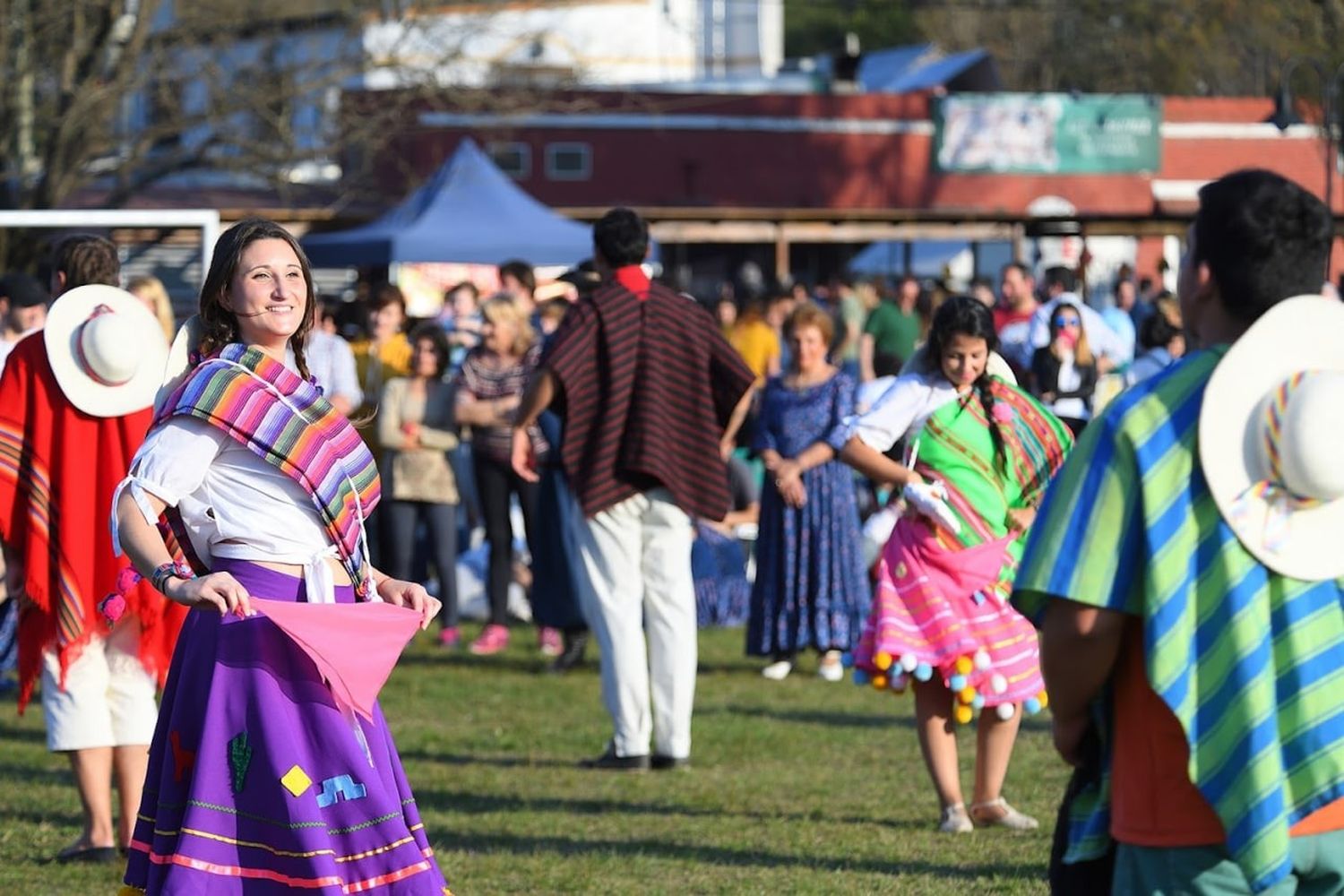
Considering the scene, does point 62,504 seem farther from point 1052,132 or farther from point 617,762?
point 1052,132

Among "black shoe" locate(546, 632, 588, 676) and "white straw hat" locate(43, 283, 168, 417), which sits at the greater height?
"white straw hat" locate(43, 283, 168, 417)

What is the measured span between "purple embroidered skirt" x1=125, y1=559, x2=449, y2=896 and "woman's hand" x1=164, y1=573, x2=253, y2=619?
0.33ft

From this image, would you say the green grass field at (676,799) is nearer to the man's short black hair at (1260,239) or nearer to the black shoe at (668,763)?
the black shoe at (668,763)

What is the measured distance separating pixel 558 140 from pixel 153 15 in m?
Answer: 18.3

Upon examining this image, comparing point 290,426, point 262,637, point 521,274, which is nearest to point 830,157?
point 521,274

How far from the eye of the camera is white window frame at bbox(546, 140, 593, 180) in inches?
1535

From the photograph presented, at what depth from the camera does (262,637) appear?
4.12 metres

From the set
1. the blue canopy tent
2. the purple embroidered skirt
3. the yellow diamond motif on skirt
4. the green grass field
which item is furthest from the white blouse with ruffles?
the blue canopy tent

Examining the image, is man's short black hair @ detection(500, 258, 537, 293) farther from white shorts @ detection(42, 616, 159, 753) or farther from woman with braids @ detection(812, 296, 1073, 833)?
white shorts @ detection(42, 616, 159, 753)

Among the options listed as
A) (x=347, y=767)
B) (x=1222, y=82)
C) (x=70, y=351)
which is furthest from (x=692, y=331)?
(x=1222, y=82)

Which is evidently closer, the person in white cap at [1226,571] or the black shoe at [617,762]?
the person in white cap at [1226,571]

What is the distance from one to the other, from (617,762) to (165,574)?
13.7ft

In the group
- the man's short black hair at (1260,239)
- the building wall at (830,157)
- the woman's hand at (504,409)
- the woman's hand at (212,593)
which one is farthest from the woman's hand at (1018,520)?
the building wall at (830,157)

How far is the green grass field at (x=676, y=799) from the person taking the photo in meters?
6.23
